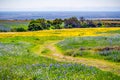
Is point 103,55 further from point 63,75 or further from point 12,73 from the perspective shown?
point 12,73

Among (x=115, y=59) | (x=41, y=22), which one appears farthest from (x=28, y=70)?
(x=41, y=22)

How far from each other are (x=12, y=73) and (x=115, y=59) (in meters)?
11.9

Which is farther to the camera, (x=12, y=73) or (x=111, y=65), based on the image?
(x=111, y=65)

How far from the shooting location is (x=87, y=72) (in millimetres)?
16969

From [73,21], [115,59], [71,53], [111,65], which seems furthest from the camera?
[73,21]

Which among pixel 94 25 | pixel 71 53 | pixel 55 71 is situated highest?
pixel 55 71

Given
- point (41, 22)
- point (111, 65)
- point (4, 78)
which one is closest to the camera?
point (4, 78)

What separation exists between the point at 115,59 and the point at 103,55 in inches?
101

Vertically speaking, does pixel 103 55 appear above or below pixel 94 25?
above

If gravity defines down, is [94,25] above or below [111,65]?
below

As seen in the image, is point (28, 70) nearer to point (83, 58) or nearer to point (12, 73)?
point (12, 73)

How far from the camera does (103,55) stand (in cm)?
2673

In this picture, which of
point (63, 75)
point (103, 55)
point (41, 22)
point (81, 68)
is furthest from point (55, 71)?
point (41, 22)

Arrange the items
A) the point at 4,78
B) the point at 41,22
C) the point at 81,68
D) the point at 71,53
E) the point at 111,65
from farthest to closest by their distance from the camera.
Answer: the point at 41,22
the point at 71,53
the point at 111,65
the point at 81,68
the point at 4,78
